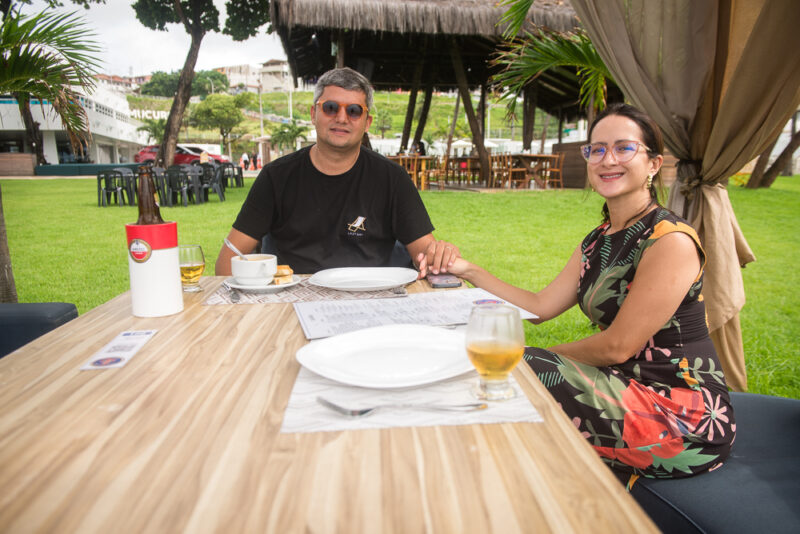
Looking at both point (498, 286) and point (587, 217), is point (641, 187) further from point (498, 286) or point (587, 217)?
point (587, 217)

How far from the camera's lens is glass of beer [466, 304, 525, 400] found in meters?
0.85

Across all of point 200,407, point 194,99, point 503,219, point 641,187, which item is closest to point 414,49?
point 503,219

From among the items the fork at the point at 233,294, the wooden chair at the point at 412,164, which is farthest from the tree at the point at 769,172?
the fork at the point at 233,294

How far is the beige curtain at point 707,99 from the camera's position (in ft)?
7.89

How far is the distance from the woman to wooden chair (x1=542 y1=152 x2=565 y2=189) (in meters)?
12.1

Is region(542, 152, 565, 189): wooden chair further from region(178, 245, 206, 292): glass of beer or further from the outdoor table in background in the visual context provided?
region(178, 245, 206, 292): glass of beer

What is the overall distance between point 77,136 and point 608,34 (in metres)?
3.73

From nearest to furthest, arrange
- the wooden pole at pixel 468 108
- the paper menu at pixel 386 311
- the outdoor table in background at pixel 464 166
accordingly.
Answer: the paper menu at pixel 386 311 → the wooden pole at pixel 468 108 → the outdoor table in background at pixel 464 166

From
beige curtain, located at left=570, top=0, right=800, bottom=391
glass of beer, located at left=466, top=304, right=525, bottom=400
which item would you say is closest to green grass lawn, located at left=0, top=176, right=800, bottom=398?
beige curtain, located at left=570, top=0, right=800, bottom=391

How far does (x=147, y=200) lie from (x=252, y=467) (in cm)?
90

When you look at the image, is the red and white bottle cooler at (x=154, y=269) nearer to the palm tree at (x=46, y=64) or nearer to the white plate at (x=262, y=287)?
the white plate at (x=262, y=287)

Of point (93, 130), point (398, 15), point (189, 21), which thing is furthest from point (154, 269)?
point (93, 130)

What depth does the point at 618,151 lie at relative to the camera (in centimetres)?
174

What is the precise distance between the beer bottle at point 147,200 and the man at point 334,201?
113cm
